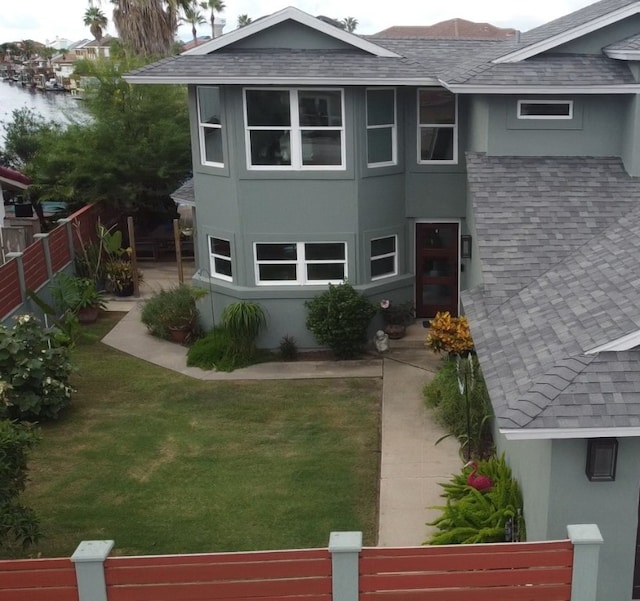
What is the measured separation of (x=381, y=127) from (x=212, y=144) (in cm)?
368

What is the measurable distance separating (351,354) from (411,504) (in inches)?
235

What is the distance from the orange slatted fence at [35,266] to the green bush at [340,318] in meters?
6.33

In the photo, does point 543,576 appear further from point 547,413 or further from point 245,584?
point 245,584

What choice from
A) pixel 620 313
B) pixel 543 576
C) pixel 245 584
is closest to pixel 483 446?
pixel 620 313

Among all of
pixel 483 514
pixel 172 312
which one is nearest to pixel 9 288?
pixel 172 312

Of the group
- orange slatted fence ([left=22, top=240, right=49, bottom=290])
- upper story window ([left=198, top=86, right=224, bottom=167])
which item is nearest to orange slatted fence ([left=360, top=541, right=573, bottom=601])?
upper story window ([left=198, top=86, right=224, bottom=167])

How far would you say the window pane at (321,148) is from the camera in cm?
1594

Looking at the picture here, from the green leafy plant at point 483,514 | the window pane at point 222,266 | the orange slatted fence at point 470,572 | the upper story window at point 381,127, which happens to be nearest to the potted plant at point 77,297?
the window pane at point 222,266

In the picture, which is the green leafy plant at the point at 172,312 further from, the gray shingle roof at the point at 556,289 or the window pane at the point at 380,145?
the gray shingle roof at the point at 556,289

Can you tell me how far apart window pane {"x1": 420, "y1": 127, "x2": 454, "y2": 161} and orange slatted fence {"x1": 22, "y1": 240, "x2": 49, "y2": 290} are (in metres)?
9.11

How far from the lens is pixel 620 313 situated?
8578mm

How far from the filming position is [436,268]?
18.0 meters

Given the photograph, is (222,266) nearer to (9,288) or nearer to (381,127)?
(9,288)

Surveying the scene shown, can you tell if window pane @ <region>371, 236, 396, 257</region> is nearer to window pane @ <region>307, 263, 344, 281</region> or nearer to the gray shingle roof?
window pane @ <region>307, 263, 344, 281</region>
